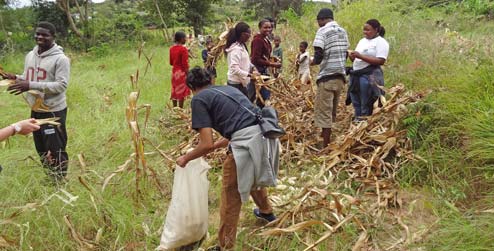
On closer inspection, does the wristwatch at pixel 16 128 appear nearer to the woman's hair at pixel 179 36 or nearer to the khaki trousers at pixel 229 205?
the khaki trousers at pixel 229 205

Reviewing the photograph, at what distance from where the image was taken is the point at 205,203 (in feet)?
8.51

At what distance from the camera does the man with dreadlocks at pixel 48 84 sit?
3135 mm

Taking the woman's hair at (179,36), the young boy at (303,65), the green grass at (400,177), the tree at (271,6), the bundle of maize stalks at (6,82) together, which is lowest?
the green grass at (400,177)

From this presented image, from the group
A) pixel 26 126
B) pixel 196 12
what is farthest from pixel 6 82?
pixel 196 12

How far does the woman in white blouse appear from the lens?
416 centimetres

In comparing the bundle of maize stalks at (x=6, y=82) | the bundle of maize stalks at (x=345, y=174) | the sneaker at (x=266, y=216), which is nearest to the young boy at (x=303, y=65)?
the bundle of maize stalks at (x=345, y=174)

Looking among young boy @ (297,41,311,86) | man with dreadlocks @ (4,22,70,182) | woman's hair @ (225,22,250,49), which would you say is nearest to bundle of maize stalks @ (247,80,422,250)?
woman's hair @ (225,22,250,49)

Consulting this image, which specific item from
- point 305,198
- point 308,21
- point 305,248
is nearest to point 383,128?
point 305,198

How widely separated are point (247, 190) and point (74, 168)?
81.7 inches

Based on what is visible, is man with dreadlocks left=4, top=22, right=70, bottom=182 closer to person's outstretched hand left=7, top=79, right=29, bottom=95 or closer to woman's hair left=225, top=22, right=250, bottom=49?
person's outstretched hand left=7, top=79, right=29, bottom=95

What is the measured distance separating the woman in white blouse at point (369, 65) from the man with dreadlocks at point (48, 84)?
110 inches

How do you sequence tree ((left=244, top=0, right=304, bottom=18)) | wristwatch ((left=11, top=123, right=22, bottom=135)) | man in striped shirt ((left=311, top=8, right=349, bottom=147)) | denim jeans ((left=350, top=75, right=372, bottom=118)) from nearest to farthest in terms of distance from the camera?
wristwatch ((left=11, top=123, right=22, bottom=135))
man in striped shirt ((left=311, top=8, right=349, bottom=147))
denim jeans ((left=350, top=75, right=372, bottom=118))
tree ((left=244, top=0, right=304, bottom=18))

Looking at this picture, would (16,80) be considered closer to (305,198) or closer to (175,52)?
(305,198)

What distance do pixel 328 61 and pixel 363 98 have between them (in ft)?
2.19
